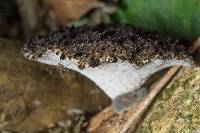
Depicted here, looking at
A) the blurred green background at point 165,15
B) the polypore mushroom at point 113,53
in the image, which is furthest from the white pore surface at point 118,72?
the blurred green background at point 165,15

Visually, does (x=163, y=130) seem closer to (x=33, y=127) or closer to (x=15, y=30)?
(x=33, y=127)

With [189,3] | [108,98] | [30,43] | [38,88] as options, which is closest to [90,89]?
[108,98]

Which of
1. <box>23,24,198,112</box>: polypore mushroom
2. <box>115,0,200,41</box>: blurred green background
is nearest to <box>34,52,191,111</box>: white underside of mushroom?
<box>23,24,198,112</box>: polypore mushroom

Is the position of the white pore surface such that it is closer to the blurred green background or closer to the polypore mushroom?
the polypore mushroom

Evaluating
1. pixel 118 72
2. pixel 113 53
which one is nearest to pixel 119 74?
pixel 118 72

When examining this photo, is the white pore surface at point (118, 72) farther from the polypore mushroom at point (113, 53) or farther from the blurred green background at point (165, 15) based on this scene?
the blurred green background at point (165, 15)

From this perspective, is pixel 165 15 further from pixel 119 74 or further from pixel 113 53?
pixel 113 53
